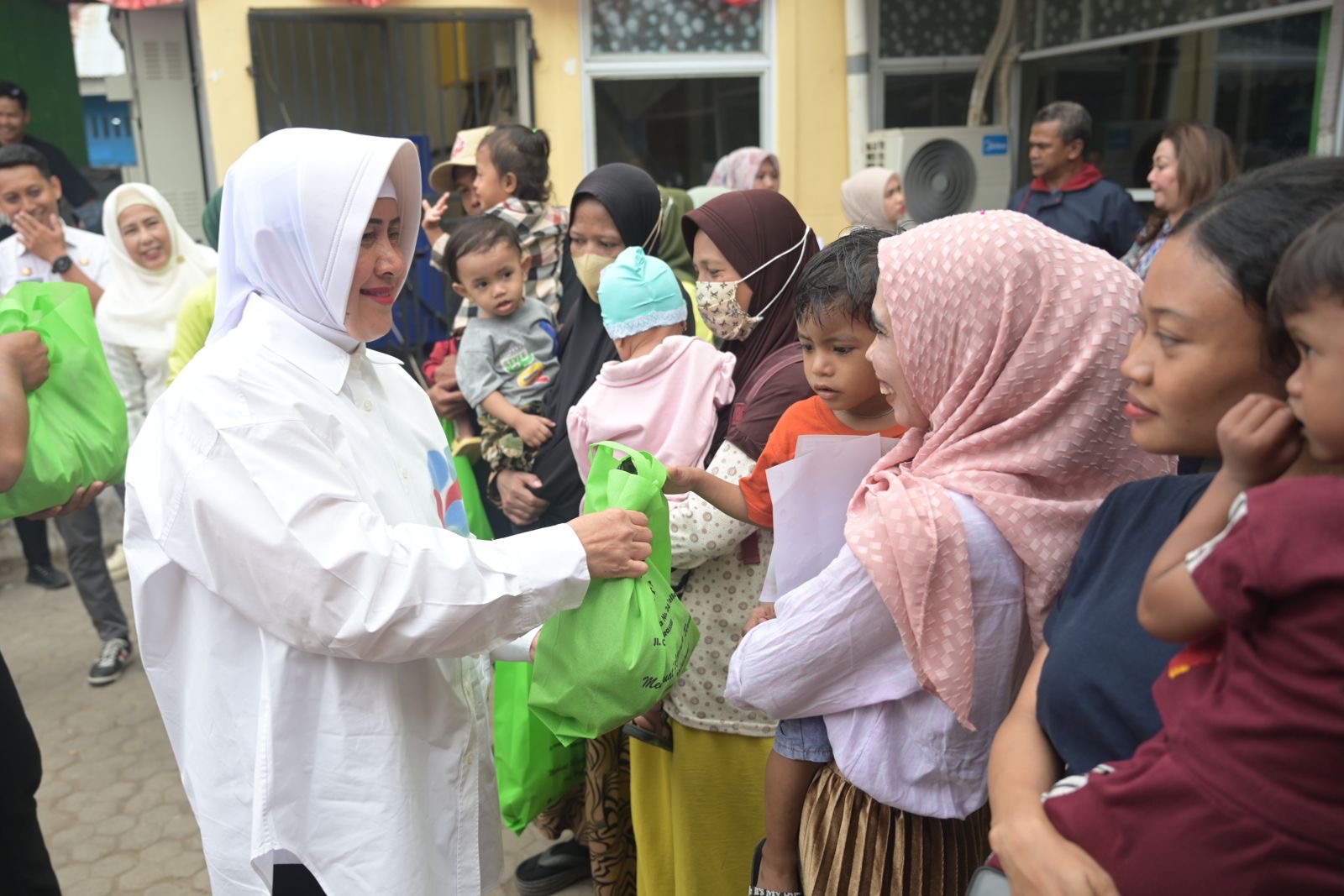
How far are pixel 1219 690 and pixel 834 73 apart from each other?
7.71 meters

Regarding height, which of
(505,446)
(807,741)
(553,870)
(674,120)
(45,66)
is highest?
(45,66)

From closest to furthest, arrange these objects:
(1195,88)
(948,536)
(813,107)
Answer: (948,536) → (1195,88) → (813,107)

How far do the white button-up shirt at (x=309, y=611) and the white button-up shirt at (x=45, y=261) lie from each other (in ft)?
11.9

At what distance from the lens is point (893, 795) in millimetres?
1585

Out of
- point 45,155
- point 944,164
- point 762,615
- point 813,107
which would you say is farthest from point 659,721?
point 813,107

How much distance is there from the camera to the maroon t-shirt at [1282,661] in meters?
0.90

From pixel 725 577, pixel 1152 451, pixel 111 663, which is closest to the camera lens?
pixel 1152 451

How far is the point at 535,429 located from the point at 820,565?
1.28 metres

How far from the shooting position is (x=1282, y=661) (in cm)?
93

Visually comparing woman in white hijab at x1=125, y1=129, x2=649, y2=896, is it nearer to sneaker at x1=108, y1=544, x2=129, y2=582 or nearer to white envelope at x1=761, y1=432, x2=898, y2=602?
white envelope at x1=761, y1=432, x2=898, y2=602

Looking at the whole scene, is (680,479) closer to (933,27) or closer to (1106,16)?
(1106,16)

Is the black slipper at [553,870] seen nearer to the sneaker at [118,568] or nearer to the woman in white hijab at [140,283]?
the woman in white hijab at [140,283]

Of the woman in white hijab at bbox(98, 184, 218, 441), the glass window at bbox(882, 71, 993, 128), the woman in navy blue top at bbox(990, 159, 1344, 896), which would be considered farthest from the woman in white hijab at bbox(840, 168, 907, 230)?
the woman in navy blue top at bbox(990, 159, 1344, 896)

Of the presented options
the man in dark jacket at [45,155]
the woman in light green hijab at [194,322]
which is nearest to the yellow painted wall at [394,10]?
the man in dark jacket at [45,155]
